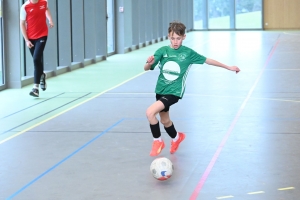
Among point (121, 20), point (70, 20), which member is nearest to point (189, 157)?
point (70, 20)

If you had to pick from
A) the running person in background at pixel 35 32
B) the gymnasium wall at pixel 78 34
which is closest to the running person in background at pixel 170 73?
the running person in background at pixel 35 32

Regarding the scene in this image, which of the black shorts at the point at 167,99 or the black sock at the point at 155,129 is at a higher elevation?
the black shorts at the point at 167,99

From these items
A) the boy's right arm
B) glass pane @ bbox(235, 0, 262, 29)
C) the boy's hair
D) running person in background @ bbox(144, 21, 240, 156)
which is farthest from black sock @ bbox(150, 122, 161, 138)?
glass pane @ bbox(235, 0, 262, 29)

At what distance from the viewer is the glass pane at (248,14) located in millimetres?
40088

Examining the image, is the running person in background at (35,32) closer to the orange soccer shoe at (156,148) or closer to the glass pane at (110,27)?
the orange soccer shoe at (156,148)

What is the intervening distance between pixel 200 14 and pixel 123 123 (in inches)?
1303

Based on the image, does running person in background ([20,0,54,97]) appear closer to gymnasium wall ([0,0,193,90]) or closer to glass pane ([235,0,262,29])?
gymnasium wall ([0,0,193,90])

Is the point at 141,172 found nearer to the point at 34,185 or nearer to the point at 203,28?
the point at 34,185

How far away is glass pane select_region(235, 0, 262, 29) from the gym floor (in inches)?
1046

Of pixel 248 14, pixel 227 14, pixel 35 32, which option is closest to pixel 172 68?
pixel 35 32

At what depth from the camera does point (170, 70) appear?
6.70m

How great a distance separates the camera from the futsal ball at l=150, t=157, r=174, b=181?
5.73 metres

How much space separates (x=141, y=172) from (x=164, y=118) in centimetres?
92

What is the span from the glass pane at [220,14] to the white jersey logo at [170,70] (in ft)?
113
